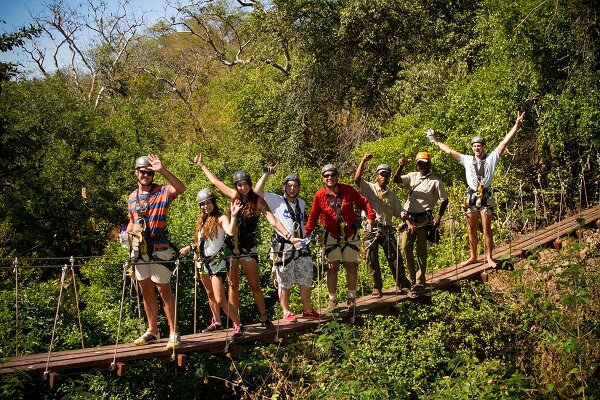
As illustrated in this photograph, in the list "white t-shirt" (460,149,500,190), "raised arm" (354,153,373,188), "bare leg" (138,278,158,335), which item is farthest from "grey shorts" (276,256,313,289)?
"white t-shirt" (460,149,500,190)

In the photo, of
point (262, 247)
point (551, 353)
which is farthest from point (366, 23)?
point (551, 353)

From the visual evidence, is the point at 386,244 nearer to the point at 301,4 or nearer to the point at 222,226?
the point at 222,226

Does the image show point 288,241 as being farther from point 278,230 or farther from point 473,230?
point 473,230

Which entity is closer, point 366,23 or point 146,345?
point 146,345

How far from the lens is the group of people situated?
18.6ft

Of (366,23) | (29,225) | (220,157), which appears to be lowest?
(29,225)

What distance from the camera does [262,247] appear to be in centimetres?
1278

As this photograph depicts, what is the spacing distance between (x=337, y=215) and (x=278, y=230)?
65 cm

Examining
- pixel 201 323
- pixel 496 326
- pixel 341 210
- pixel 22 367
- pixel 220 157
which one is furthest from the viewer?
pixel 220 157

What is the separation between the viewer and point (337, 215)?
6.34m

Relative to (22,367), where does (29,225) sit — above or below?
above

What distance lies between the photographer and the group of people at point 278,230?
568 centimetres

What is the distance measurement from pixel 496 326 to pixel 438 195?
4061 millimetres

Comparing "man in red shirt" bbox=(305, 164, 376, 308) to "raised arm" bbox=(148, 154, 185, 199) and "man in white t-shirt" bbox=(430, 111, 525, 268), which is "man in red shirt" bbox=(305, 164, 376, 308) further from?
"man in white t-shirt" bbox=(430, 111, 525, 268)
